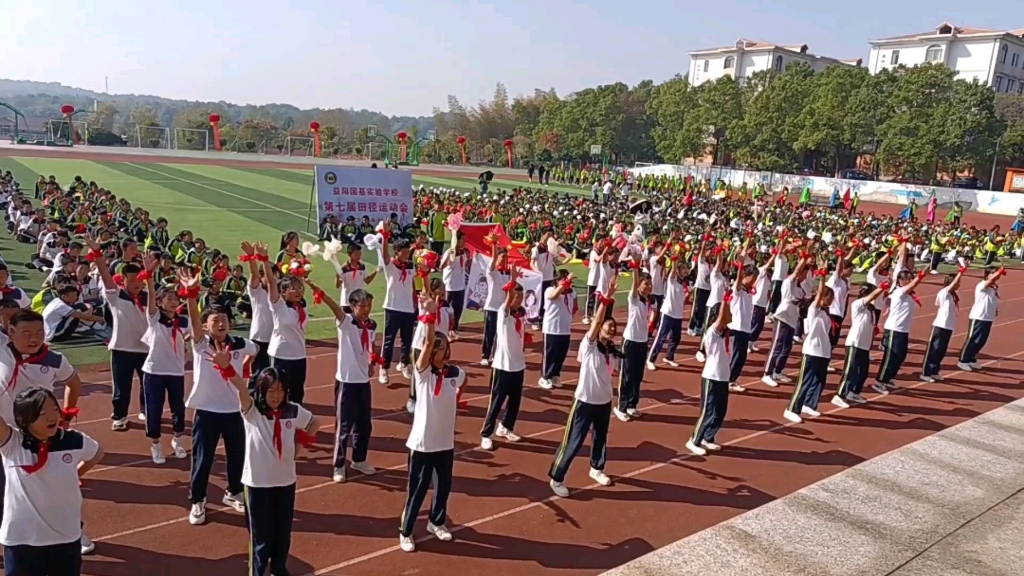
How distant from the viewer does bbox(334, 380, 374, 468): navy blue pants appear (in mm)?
6680

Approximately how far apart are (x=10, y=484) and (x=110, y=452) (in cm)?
334

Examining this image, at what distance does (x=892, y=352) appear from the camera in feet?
36.4

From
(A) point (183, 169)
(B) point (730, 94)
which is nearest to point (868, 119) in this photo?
(B) point (730, 94)

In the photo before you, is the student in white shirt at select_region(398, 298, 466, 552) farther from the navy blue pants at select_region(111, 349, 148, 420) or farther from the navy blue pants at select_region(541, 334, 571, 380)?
the navy blue pants at select_region(541, 334, 571, 380)

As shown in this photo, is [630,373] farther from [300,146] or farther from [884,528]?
[300,146]

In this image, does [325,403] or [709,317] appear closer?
[325,403]

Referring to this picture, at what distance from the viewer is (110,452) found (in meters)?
7.16

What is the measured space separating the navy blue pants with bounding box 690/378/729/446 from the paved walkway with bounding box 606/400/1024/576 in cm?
122

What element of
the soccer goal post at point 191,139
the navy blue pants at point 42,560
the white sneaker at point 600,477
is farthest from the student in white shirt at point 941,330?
the soccer goal post at point 191,139

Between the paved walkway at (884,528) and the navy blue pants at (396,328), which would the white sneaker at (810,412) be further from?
the navy blue pants at (396,328)

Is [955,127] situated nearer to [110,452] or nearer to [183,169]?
[183,169]

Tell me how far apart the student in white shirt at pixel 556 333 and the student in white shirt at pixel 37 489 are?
18.5 feet

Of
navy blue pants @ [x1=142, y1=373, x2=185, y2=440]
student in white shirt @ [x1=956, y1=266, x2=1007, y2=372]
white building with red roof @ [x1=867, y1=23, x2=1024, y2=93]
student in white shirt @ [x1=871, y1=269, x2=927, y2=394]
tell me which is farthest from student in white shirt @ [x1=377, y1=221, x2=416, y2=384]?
white building with red roof @ [x1=867, y1=23, x2=1024, y2=93]

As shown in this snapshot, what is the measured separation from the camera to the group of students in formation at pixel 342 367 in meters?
4.22
